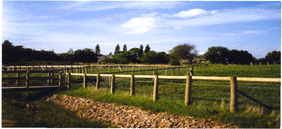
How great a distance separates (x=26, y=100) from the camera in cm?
1320

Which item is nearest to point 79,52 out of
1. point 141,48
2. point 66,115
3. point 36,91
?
point 141,48

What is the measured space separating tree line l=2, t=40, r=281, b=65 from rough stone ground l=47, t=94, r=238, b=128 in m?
39.5

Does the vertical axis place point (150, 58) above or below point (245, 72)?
above

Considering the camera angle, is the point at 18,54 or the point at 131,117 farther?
the point at 18,54

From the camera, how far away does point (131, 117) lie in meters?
8.16

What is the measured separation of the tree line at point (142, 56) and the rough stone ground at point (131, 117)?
39508 mm

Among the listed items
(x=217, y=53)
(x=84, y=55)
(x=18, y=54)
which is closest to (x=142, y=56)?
(x=84, y=55)

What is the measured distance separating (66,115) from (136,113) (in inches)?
131

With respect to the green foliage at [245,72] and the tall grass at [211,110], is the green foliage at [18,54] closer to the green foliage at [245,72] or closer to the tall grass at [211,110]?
the green foliage at [245,72]

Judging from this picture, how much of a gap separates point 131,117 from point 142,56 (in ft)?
232

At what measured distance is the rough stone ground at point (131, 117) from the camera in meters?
6.79

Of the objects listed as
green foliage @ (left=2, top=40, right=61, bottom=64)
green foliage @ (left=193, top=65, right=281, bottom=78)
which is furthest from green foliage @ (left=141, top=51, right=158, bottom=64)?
green foliage @ (left=193, top=65, right=281, bottom=78)

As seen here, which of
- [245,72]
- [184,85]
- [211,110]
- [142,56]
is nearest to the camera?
[211,110]

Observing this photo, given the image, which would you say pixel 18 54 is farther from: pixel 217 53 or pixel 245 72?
pixel 217 53
